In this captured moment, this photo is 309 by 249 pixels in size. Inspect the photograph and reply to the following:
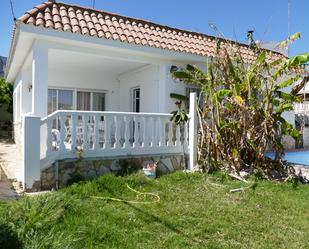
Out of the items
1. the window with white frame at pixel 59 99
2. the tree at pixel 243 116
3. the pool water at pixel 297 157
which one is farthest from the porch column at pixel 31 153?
the pool water at pixel 297 157

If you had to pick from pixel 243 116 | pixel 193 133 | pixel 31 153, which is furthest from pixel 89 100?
pixel 243 116

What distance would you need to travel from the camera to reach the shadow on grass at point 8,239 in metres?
4.35

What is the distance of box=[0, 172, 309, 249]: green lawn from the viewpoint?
5.01m

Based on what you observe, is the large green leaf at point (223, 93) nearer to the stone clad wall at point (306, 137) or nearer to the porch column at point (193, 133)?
the porch column at point (193, 133)

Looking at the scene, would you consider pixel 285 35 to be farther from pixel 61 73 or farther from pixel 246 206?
pixel 61 73

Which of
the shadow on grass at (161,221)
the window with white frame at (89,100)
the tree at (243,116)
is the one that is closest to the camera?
the shadow on grass at (161,221)

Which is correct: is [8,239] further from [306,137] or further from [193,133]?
[306,137]

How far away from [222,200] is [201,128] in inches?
129

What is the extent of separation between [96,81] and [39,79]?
698cm

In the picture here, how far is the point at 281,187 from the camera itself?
8.75 metres

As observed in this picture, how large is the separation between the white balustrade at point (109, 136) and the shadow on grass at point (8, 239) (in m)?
3.56

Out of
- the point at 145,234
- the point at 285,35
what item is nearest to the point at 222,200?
the point at 145,234

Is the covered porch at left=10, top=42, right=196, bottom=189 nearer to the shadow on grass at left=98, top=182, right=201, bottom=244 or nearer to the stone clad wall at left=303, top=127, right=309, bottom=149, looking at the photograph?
the shadow on grass at left=98, top=182, right=201, bottom=244

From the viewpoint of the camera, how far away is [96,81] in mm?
17297
